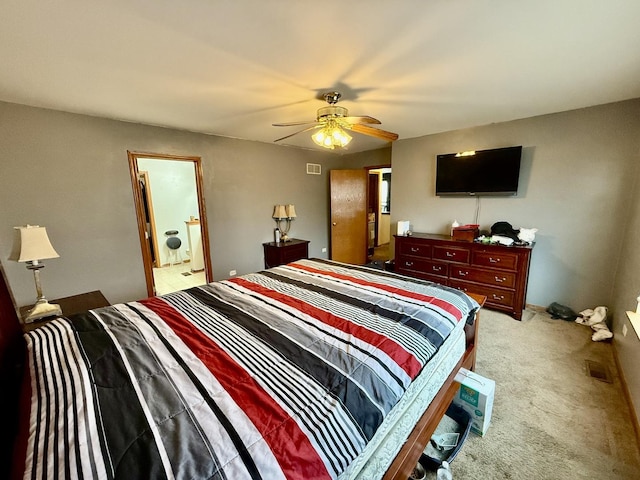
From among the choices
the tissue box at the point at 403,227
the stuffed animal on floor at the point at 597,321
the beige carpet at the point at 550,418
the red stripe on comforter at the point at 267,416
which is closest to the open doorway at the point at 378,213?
the tissue box at the point at 403,227

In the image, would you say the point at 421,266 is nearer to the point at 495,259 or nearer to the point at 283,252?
the point at 495,259

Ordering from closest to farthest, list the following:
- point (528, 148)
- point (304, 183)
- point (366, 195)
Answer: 1. point (528, 148)
2. point (304, 183)
3. point (366, 195)

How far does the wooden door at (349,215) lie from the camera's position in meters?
5.00

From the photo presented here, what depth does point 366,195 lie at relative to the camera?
5.20 meters

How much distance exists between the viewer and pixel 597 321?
263 cm

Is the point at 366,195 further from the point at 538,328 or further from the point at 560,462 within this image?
the point at 560,462

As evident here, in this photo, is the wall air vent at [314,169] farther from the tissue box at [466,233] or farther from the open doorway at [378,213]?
the tissue box at [466,233]

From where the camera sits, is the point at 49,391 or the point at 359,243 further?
the point at 359,243

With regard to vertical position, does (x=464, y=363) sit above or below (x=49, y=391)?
below

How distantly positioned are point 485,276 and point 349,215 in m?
2.64

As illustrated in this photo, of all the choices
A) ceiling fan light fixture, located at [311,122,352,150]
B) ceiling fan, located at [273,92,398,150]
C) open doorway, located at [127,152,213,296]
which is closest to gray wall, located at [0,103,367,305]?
open doorway, located at [127,152,213,296]

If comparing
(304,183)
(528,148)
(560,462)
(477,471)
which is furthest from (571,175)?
(304,183)

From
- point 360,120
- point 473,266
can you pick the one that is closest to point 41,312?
point 360,120

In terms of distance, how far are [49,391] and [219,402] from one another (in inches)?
23.9
